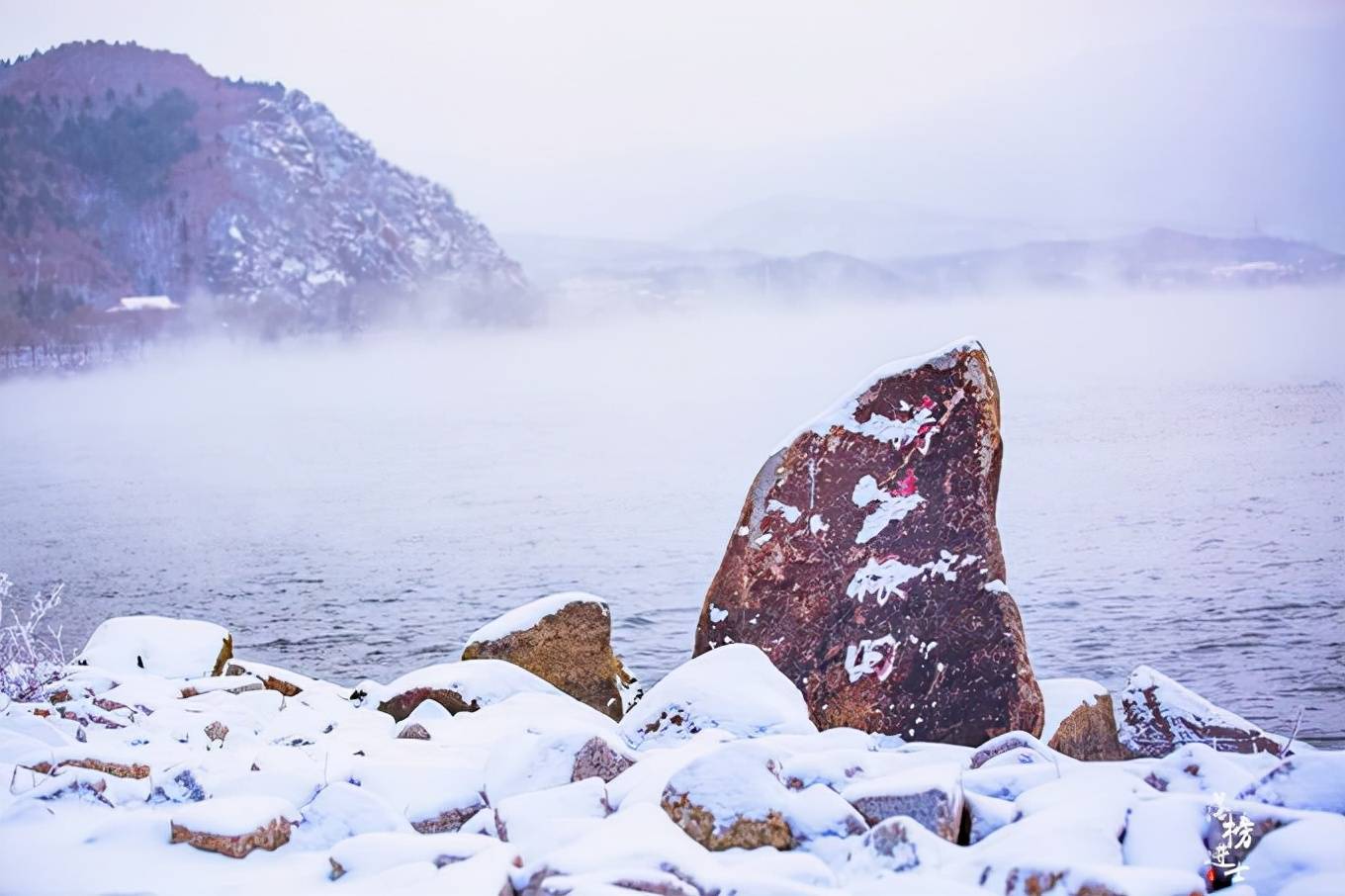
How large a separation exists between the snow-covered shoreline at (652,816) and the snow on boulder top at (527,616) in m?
3.11

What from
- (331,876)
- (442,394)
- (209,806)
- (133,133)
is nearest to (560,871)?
(331,876)

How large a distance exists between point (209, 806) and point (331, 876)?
703 millimetres

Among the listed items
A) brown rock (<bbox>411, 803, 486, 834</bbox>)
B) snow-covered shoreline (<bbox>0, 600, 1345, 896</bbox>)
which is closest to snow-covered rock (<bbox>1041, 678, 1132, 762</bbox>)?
snow-covered shoreline (<bbox>0, 600, 1345, 896</bbox>)

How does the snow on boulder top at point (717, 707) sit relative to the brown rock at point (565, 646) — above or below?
above

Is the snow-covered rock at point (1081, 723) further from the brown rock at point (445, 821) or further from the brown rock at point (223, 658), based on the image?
the brown rock at point (223, 658)

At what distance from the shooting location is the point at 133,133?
297 feet

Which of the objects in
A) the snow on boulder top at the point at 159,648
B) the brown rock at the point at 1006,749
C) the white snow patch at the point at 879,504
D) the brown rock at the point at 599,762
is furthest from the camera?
the snow on boulder top at the point at 159,648

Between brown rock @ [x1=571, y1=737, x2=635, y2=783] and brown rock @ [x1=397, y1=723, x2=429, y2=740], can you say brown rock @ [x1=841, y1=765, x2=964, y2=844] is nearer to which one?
brown rock @ [x1=571, y1=737, x2=635, y2=783]

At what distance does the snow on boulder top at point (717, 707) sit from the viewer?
5.92 metres

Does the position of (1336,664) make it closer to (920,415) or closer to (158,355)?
(920,415)

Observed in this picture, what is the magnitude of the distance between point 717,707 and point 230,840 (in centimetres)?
259

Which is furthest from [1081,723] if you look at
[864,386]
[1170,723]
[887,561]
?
[864,386]

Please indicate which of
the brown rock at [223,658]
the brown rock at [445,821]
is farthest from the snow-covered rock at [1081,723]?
the brown rock at [223,658]

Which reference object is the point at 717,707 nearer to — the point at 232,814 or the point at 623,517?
the point at 232,814
